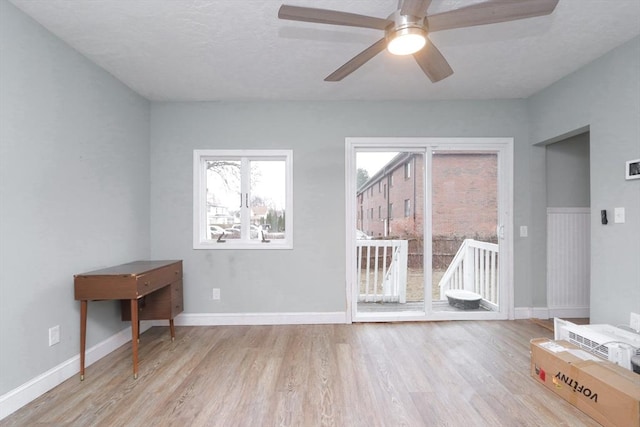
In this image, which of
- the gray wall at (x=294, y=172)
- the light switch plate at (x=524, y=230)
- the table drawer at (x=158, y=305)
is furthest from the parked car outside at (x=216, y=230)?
the light switch plate at (x=524, y=230)

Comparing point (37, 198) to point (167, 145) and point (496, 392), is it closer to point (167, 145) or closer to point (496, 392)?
point (167, 145)

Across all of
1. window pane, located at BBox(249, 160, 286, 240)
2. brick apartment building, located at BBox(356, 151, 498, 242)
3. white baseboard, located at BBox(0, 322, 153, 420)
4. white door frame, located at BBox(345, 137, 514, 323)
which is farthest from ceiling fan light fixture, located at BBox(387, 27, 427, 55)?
white baseboard, located at BBox(0, 322, 153, 420)

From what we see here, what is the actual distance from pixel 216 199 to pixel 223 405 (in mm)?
2248

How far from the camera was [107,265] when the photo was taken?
2791 millimetres

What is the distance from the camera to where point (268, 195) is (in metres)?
3.63

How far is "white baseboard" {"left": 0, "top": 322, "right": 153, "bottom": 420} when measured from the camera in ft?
6.28

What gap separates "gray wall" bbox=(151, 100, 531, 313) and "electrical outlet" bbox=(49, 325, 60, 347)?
1.29 metres

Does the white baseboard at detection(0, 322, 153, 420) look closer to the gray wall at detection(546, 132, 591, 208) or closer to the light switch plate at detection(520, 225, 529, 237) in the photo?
the light switch plate at detection(520, 225, 529, 237)

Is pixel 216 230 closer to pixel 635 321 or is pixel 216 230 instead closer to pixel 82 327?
pixel 82 327

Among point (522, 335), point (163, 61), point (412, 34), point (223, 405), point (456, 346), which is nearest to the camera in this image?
point (412, 34)

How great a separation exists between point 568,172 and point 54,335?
528 centimetres

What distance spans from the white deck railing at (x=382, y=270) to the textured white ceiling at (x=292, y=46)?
1.76 metres

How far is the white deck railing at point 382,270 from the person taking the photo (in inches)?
147

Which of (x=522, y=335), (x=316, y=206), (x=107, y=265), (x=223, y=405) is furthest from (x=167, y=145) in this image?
(x=522, y=335)
